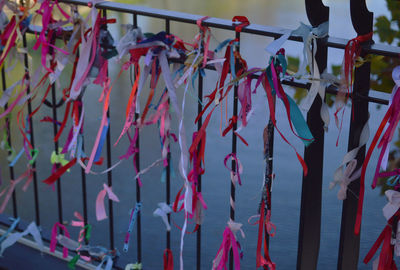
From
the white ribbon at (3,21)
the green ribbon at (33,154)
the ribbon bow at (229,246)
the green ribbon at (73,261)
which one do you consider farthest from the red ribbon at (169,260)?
the white ribbon at (3,21)

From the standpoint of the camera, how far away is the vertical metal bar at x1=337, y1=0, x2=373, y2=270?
1.20 metres

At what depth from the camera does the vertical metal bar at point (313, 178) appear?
1.26 metres

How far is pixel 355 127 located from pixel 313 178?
169mm

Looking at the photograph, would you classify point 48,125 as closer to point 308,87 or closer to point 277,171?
point 277,171

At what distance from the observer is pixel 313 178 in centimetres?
139

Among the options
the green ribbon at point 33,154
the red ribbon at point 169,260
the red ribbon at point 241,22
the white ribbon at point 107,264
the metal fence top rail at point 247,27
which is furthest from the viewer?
the green ribbon at point 33,154

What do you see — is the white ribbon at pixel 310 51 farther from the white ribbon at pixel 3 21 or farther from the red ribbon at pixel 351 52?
the white ribbon at pixel 3 21

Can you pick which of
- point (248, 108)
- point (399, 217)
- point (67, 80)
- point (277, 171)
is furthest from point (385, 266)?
point (67, 80)

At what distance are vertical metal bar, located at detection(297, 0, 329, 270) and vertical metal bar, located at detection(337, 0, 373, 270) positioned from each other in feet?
0.24

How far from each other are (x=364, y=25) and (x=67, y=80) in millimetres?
3822

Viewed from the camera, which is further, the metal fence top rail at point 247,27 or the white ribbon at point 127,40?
the white ribbon at point 127,40

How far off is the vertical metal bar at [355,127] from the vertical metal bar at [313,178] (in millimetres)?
73

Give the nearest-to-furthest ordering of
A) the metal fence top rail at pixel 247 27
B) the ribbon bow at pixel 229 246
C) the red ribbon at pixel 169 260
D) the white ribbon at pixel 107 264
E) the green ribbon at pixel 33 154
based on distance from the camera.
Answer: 1. the metal fence top rail at pixel 247 27
2. the ribbon bow at pixel 229 246
3. the red ribbon at pixel 169 260
4. the white ribbon at pixel 107 264
5. the green ribbon at pixel 33 154

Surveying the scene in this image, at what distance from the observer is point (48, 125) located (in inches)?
154
